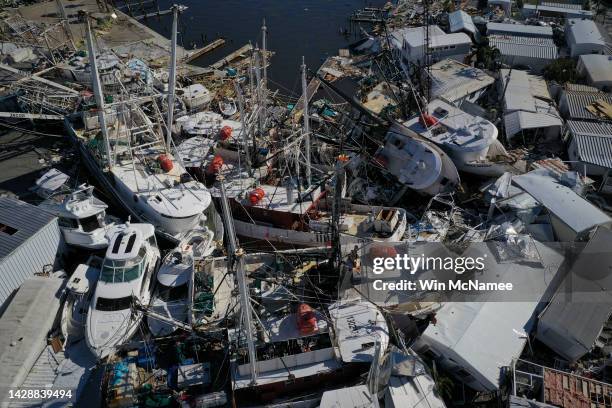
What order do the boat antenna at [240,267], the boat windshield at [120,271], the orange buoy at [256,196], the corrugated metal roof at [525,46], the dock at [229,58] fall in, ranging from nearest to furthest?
the boat antenna at [240,267]
the boat windshield at [120,271]
the orange buoy at [256,196]
the corrugated metal roof at [525,46]
the dock at [229,58]

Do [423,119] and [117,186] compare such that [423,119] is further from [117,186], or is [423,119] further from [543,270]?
[117,186]

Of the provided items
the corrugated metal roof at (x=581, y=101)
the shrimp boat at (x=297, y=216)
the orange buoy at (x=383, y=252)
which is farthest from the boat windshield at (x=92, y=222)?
the corrugated metal roof at (x=581, y=101)

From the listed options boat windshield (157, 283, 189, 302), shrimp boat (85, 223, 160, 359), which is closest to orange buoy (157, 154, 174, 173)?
shrimp boat (85, 223, 160, 359)

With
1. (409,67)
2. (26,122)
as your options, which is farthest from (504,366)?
(26,122)

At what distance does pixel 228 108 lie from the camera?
107 ft

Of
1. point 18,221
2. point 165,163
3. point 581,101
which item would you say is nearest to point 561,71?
point 581,101

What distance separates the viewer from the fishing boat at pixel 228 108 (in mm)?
32281

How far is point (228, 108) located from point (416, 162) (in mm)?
13239

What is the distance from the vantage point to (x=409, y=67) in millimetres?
38031

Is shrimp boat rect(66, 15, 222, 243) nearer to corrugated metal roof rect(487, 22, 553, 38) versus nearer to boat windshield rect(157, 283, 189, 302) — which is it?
boat windshield rect(157, 283, 189, 302)

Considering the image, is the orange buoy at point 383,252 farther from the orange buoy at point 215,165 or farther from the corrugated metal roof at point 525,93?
the corrugated metal roof at point 525,93

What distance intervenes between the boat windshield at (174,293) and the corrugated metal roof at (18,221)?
5949mm

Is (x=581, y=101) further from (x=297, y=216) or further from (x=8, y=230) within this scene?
(x=8, y=230)

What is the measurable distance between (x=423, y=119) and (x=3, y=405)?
2340 cm
